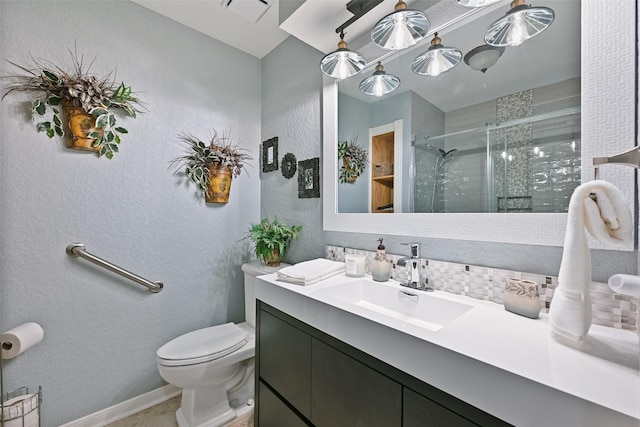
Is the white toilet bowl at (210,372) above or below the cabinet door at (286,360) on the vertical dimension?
below

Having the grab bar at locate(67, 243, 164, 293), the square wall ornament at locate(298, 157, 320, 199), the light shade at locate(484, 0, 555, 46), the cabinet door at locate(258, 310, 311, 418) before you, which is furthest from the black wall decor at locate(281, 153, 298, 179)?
the light shade at locate(484, 0, 555, 46)

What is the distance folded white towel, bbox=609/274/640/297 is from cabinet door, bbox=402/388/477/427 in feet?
1.27

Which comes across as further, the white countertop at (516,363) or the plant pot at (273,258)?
the plant pot at (273,258)

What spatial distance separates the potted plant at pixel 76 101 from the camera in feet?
4.07

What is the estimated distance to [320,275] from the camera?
45.3 inches

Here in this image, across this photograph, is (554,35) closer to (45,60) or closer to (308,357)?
(308,357)

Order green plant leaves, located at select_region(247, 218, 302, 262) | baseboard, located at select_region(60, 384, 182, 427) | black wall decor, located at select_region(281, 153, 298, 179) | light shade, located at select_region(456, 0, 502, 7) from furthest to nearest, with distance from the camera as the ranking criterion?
black wall decor, located at select_region(281, 153, 298, 179)
green plant leaves, located at select_region(247, 218, 302, 262)
baseboard, located at select_region(60, 384, 182, 427)
light shade, located at select_region(456, 0, 502, 7)

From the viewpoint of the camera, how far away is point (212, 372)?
1324 mm

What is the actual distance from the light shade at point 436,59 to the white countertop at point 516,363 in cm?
94

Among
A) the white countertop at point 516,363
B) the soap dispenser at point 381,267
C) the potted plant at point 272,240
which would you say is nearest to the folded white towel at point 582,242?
the white countertop at point 516,363

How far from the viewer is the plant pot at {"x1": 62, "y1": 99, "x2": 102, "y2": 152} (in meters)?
1.30

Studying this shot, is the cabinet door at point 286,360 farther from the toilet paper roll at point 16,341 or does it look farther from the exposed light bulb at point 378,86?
the exposed light bulb at point 378,86

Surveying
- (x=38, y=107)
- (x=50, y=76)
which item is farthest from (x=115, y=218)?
(x=50, y=76)

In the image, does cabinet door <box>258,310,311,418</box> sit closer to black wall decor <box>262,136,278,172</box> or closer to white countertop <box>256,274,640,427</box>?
white countertop <box>256,274,640,427</box>
